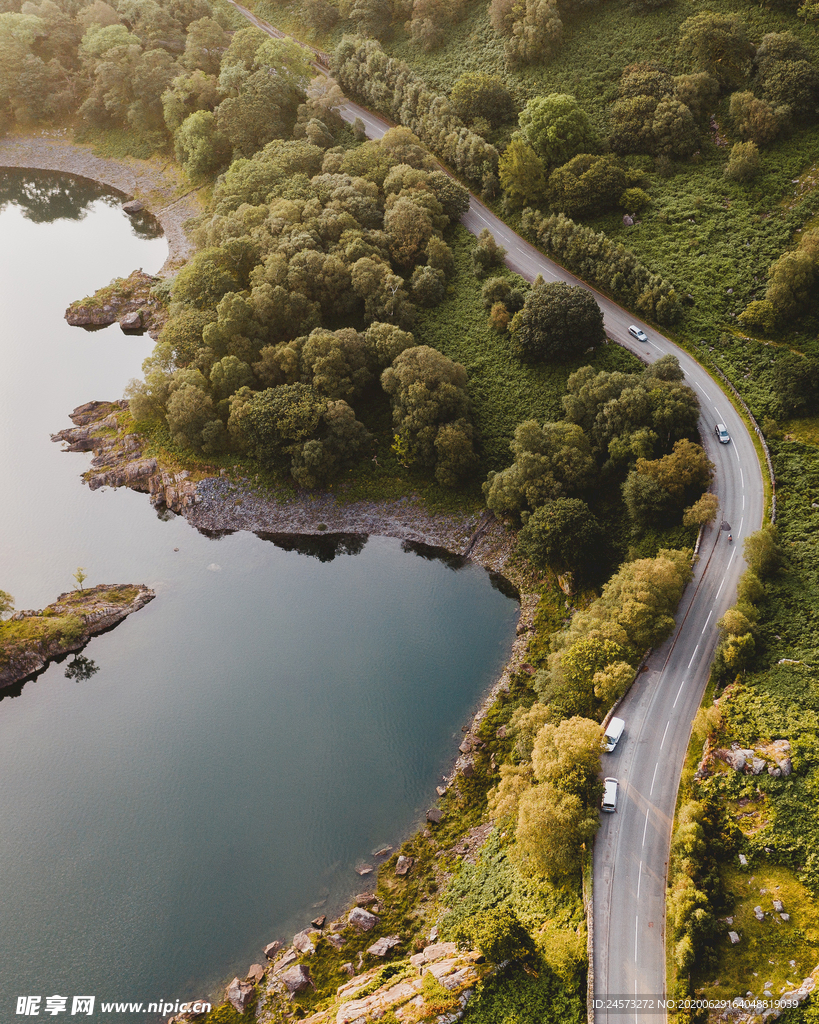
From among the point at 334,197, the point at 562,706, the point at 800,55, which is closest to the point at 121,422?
the point at 334,197

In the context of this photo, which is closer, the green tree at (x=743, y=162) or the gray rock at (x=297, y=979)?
the gray rock at (x=297, y=979)

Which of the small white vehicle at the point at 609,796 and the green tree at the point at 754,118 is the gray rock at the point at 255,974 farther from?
the green tree at the point at 754,118

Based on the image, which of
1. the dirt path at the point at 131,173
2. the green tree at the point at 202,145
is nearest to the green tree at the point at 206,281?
the dirt path at the point at 131,173

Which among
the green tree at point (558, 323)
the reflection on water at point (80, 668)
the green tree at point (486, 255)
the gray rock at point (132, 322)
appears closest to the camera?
the reflection on water at point (80, 668)

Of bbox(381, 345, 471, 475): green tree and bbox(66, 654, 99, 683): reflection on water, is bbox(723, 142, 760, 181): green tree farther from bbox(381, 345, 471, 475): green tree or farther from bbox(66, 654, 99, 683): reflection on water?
bbox(66, 654, 99, 683): reflection on water

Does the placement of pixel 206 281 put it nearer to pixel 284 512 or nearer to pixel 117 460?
pixel 117 460

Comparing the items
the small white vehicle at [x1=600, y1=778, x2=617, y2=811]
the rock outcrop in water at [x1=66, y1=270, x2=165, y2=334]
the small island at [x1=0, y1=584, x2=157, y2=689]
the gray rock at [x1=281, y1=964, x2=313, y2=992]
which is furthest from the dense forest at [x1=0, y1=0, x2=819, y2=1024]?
the small island at [x1=0, y1=584, x2=157, y2=689]
